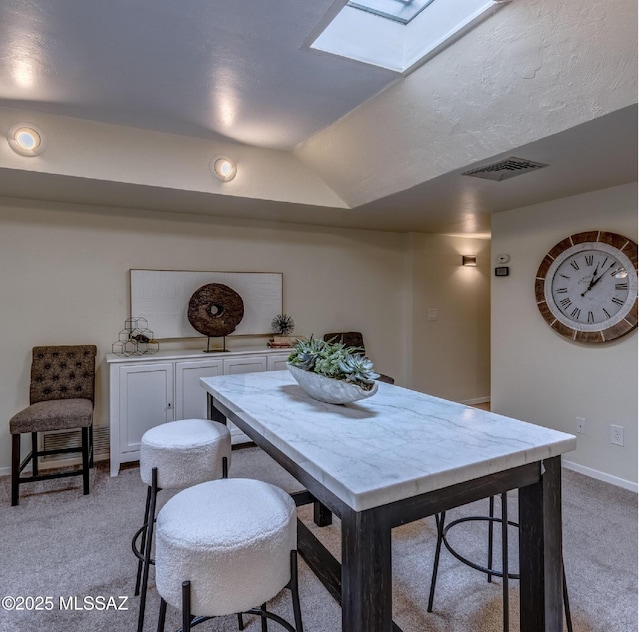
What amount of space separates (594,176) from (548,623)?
2.59 meters

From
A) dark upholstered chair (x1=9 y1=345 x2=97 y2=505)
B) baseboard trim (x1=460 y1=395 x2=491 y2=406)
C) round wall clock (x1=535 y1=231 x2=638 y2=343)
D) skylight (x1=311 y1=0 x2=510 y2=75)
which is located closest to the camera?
skylight (x1=311 y1=0 x2=510 y2=75)

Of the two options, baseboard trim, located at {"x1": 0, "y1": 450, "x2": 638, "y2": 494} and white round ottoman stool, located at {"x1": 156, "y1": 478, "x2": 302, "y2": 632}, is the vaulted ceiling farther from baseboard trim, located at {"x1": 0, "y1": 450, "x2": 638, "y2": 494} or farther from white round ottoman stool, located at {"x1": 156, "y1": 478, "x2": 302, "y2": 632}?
baseboard trim, located at {"x1": 0, "y1": 450, "x2": 638, "y2": 494}

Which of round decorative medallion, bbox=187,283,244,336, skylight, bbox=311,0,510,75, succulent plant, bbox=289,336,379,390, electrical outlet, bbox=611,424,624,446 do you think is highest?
skylight, bbox=311,0,510,75

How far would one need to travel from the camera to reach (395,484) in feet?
3.23

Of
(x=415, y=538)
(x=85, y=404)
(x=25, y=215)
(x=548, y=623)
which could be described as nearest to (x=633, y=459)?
(x=415, y=538)

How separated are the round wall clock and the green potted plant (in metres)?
2.27

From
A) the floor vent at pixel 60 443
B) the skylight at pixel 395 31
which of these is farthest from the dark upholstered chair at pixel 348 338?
the skylight at pixel 395 31

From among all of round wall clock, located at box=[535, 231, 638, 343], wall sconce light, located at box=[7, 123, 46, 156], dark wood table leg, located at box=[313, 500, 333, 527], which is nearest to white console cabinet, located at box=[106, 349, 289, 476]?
dark wood table leg, located at box=[313, 500, 333, 527]

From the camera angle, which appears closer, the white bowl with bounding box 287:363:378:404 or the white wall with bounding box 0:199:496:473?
the white bowl with bounding box 287:363:378:404

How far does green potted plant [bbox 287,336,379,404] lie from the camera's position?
159 centimetres

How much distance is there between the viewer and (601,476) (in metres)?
3.12

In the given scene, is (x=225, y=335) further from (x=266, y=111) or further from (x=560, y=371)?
(x=560, y=371)

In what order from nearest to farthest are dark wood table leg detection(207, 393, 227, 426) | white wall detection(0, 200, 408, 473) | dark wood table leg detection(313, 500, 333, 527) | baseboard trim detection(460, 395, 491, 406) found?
dark wood table leg detection(207, 393, 227, 426) → dark wood table leg detection(313, 500, 333, 527) → white wall detection(0, 200, 408, 473) → baseboard trim detection(460, 395, 491, 406)

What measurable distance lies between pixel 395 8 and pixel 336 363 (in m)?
1.75
